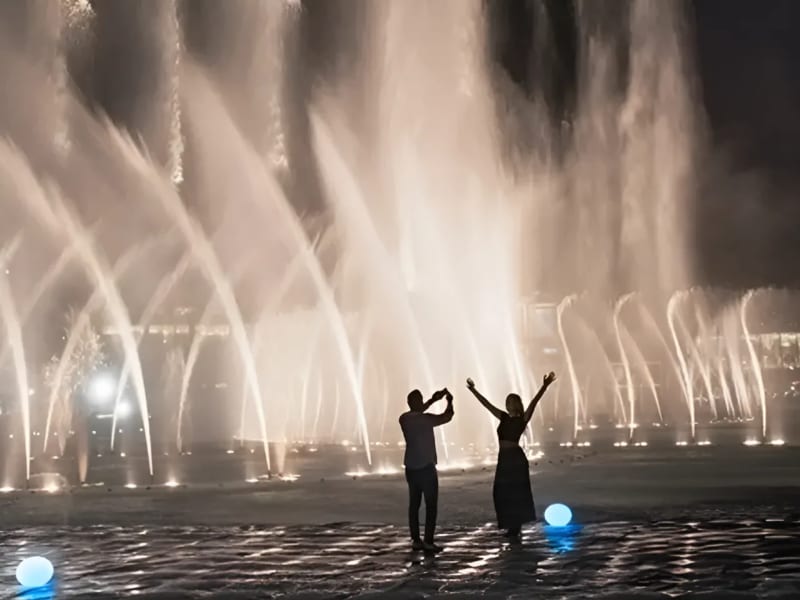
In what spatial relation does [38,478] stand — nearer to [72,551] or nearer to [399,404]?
[72,551]

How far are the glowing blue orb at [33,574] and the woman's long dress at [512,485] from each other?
4.57 m

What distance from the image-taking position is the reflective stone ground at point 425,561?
9.01 meters

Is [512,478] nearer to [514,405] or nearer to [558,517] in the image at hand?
[514,405]

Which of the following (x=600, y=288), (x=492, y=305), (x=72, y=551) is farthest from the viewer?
(x=600, y=288)

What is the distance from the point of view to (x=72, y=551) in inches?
467

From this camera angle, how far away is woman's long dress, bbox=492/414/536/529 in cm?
1184

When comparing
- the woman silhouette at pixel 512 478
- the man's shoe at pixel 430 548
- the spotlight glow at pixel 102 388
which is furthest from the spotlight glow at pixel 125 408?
the man's shoe at pixel 430 548

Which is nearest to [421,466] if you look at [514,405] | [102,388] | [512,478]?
[512,478]

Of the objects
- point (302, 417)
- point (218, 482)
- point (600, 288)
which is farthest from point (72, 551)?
point (600, 288)

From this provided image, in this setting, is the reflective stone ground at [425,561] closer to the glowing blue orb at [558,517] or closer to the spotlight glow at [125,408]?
the glowing blue orb at [558,517]

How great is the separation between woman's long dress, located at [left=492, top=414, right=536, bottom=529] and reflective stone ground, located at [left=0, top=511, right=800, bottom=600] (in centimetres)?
26

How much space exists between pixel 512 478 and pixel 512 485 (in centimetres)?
7

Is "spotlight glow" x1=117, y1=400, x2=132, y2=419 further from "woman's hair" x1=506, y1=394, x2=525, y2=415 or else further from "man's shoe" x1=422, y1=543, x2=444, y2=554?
"man's shoe" x1=422, y1=543, x2=444, y2=554

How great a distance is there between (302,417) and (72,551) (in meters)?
31.9
